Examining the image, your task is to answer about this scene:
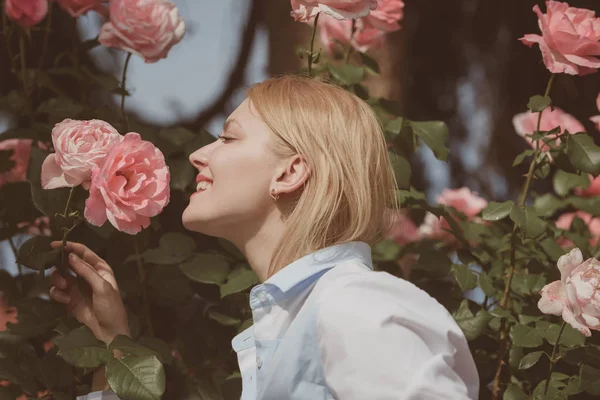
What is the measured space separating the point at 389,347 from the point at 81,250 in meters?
0.75

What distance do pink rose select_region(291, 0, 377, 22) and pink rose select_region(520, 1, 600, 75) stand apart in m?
0.34

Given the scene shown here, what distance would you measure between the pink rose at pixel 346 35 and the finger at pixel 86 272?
841 millimetres

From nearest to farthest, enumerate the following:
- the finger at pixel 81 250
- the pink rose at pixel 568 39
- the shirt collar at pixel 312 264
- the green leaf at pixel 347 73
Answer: the shirt collar at pixel 312 264 → the finger at pixel 81 250 → the pink rose at pixel 568 39 → the green leaf at pixel 347 73

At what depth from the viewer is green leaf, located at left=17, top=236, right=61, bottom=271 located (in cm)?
171

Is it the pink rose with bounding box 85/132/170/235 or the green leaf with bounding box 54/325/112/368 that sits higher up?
the pink rose with bounding box 85/132/170/235

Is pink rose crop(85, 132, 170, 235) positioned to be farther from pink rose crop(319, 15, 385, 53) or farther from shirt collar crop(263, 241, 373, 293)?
pink rose crop(319, 15, 385, 53)

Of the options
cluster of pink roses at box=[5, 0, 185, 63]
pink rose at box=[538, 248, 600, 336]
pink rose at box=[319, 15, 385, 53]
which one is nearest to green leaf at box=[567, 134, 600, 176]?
pink rose at box=[538, 248, 600, 336]

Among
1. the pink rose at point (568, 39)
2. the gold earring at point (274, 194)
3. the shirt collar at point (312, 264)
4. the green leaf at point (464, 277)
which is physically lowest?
the green leaf at point (464, 277)

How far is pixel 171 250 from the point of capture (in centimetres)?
194

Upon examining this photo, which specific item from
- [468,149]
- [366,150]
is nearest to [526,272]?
[366,150]

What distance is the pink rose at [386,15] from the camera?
2.14m

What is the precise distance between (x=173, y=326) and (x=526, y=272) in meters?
0.75

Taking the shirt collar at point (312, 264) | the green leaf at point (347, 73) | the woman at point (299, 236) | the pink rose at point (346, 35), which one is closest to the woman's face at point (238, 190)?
the woman at point (299, 236)

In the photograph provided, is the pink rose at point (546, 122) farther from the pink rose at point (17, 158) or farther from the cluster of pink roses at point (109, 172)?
the pink rose at point (17, 158)
